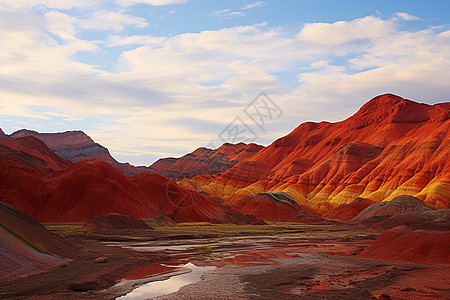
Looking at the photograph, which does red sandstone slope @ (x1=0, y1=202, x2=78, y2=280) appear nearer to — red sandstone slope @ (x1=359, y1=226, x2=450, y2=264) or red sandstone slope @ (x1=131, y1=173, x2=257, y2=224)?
red sandstone slope @ (x1=359, y1=226, x2=450, y2=264)

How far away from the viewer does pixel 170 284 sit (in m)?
20.3

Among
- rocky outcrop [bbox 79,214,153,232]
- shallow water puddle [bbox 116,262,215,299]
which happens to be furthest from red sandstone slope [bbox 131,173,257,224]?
shallow water puddle [bbox 116,262,215,299]

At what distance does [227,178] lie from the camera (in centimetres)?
18088

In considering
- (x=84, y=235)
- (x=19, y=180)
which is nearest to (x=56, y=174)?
(x=19, y=180)

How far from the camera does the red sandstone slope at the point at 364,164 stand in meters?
113

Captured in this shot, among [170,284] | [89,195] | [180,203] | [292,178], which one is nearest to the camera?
[170,284]

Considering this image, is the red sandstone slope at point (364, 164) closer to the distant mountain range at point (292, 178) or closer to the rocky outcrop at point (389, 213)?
the distant mountain range at point (292, 178)

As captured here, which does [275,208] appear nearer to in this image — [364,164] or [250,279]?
[364,164]

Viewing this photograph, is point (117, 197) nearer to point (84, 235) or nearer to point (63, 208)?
point (63, 208)

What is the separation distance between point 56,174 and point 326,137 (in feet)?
417

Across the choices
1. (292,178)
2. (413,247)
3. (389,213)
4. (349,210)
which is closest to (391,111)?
(292,178)

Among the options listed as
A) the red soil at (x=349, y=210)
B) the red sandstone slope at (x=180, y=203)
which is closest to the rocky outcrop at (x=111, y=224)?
the red sandstone slope at (x=180, y=203)

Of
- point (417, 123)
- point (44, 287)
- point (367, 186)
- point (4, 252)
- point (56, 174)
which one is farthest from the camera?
point (417, 123)

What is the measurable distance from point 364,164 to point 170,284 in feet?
419
